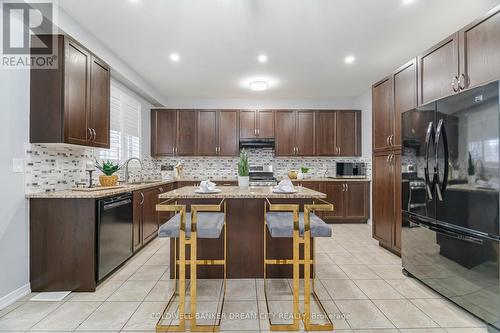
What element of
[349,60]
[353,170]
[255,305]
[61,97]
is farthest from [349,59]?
[61,97]

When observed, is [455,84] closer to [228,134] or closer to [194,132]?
[228,134]

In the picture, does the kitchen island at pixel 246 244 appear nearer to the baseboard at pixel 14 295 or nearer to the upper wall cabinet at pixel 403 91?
the baseboard at pixel 14 295

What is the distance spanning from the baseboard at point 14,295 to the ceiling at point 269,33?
2554mm

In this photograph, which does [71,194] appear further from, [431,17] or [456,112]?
[431,17]

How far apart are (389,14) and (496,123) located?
1472 mm

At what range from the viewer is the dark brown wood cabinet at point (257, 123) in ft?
18.1

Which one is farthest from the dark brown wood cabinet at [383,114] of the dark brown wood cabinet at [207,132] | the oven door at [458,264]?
the dark brown wood cabinet at [207,132]

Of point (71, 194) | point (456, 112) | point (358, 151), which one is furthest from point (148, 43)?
point (358, 151)

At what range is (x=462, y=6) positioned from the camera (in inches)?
96.0

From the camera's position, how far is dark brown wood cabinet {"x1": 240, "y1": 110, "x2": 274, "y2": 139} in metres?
5.51

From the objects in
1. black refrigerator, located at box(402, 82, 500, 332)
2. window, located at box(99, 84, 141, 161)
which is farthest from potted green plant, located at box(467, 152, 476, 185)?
window, located at box(99, 84, 141, 161)

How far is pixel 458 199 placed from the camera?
2.02 metres

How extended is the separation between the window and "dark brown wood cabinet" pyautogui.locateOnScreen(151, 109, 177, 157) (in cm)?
53

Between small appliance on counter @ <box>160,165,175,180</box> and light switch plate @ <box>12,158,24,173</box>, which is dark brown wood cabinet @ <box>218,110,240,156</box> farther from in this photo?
light switch plate @ <box>12,158,24,173</box>
